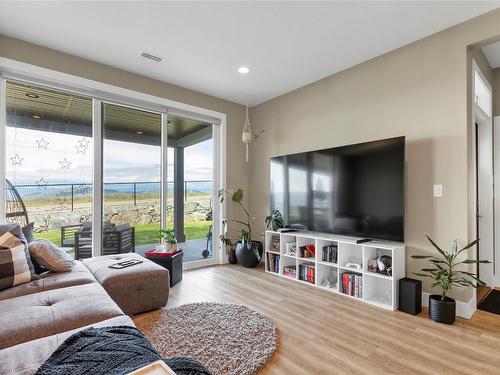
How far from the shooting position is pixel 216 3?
2230 millimetres

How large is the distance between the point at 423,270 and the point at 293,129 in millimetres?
2478

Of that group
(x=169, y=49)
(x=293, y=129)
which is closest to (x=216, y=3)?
(x=169, y=49)

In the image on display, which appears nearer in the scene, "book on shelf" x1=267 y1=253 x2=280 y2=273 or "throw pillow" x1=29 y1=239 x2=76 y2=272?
"throw pillow" x1=29 y1=239 x2=76 y2=272

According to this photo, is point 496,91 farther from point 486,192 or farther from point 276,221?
point 276,221

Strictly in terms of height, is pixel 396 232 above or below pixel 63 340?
above

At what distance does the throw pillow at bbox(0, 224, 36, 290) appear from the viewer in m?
1.97

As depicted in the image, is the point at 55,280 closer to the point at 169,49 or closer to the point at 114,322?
the point at 114,322

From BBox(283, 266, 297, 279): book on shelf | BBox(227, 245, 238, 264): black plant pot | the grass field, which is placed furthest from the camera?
BBox(227, 245, 238, 264): black plant pot

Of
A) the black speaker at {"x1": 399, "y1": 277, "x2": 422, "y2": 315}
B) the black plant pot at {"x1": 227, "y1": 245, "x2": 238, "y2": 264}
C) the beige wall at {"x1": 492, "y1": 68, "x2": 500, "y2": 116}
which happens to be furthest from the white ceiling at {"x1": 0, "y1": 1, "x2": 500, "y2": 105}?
the black plant pot at {"x1": 227, "y1": 245, "x2": 238, "y2": 264}

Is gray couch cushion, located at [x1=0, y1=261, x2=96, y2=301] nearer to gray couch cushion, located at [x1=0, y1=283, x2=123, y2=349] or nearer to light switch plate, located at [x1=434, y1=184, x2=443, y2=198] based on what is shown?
gray couch cushion, located at [x1=0, y1=283, x2=123, y2=349]

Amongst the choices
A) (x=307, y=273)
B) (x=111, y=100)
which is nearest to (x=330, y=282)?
(x=307, y=273)

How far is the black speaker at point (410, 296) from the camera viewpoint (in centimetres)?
251

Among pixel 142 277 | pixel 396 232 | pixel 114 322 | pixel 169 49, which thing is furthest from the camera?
pixel 169 49

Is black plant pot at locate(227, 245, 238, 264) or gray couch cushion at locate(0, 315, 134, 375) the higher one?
gray couch cushion at locate(0, 315, 134, 375)
